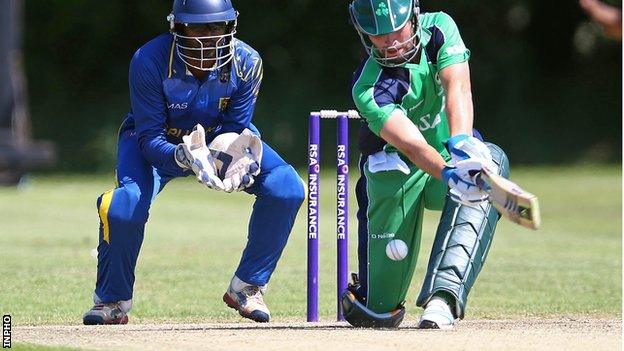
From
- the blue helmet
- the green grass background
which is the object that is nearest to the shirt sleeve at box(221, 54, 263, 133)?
the blue helmet

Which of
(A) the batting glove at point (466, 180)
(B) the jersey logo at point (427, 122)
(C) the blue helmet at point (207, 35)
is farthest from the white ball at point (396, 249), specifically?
(C) the blue helmet at point (207, 35)

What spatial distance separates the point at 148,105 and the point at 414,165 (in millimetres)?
1516

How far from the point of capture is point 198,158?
7.29 metres

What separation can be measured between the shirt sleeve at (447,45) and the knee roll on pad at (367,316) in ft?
4.47

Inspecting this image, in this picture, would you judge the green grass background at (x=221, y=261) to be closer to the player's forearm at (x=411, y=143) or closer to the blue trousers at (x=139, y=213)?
the blue trousers at (x=139, y=213)

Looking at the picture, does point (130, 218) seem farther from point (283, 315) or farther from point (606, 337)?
point (606, 337)

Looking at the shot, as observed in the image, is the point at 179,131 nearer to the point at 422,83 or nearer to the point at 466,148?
the point at 422,83

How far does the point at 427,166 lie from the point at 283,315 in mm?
2303

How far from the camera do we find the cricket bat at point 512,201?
20.1 ft

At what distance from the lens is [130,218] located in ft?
24.7

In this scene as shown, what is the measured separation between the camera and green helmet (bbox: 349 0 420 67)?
691 cm

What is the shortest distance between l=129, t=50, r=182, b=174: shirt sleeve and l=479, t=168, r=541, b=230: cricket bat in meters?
1.95

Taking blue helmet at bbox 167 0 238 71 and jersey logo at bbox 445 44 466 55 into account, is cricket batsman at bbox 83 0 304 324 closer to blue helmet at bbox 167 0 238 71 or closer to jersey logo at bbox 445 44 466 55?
blue helmet at bbox 167 0 238 71

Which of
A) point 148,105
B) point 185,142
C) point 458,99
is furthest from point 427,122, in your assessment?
point 148,105
